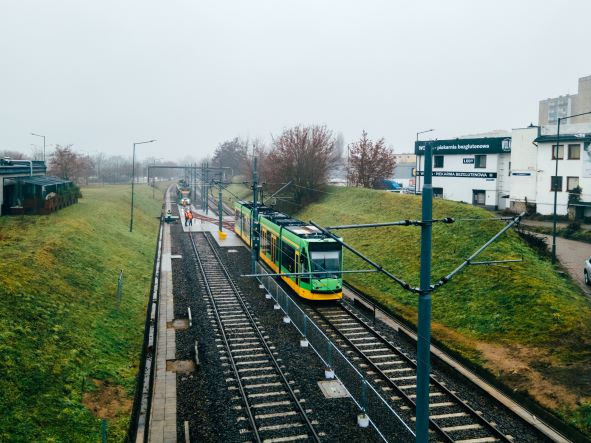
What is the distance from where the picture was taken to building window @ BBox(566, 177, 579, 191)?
43188 mm

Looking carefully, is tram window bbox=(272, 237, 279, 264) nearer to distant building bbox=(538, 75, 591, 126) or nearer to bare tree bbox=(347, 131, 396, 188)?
bare tree bbox=(347, 131, 396, 188)

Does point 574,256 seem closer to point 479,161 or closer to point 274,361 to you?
point 274,361

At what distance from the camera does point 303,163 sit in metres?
57.0

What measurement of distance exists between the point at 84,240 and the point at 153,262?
533cm

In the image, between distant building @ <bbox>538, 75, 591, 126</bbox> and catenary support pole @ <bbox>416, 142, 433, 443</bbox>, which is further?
distant building @ <bbox>538, 75, 591, 126</bbox>

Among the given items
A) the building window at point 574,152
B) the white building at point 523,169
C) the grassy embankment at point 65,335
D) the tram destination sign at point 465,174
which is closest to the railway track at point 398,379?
the grassy embankment at point 65,335

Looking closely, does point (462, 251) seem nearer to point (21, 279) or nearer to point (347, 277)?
point (347, 277)

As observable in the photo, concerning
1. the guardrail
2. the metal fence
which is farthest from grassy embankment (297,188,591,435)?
the guardrail

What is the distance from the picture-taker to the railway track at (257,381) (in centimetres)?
1362

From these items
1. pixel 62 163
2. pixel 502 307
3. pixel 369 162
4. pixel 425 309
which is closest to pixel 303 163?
pixel 369 162

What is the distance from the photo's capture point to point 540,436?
45.0 ft

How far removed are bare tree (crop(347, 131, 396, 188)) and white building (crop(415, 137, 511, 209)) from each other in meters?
4.27

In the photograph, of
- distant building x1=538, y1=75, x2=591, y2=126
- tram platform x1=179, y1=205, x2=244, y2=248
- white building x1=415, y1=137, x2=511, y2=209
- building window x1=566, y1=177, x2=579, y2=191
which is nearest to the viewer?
building window x1=566, y1=177, x2=579, y2=191

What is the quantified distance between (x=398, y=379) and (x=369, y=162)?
44.7m
